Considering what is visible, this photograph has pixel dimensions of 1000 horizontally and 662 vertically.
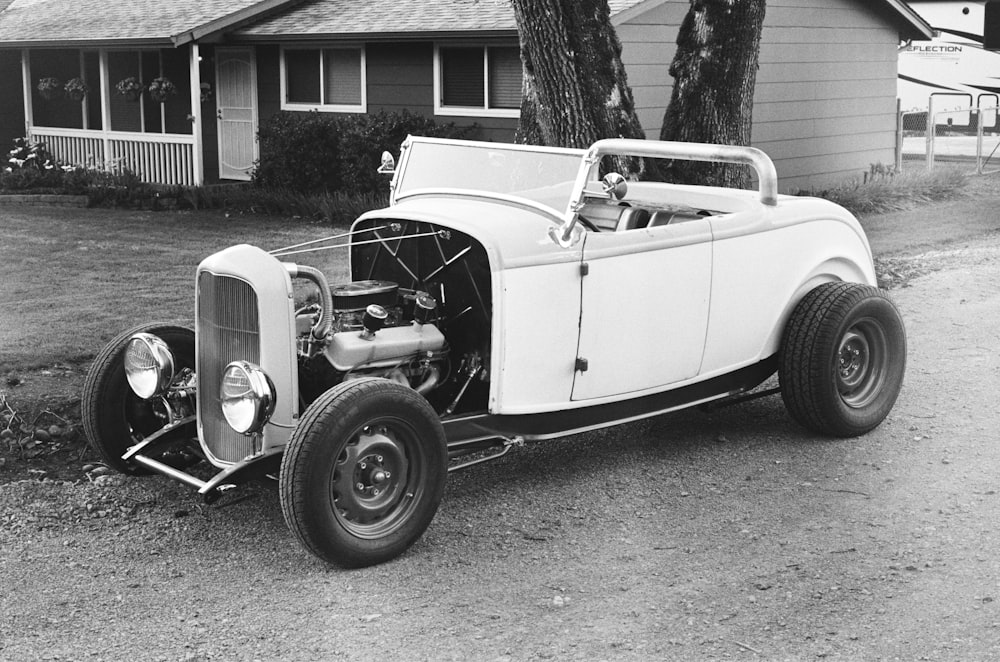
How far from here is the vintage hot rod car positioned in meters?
4.68

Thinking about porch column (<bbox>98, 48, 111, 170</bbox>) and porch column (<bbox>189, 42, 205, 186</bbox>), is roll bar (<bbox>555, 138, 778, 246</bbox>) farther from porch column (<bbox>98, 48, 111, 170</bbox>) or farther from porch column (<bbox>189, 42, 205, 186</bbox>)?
porch column (<bbox>98, 48, 111, 170</bbox>)

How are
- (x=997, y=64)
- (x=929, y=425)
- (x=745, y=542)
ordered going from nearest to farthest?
(x=745, y=542), (x=929, y=425), (x=997, y=64)

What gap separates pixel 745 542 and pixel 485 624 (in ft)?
4.18

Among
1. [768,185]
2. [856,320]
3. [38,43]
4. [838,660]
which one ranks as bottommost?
[838,660]

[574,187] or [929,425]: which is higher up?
[574,187]

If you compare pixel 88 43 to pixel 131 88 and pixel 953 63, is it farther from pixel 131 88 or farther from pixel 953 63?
pixel 953 63

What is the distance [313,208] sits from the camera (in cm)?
1603

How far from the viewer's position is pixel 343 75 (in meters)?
18.9

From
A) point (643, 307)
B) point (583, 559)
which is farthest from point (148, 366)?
point (643, 307)

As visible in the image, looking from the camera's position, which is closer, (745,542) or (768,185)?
(745,542)

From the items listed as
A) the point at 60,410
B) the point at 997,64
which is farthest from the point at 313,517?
the point at 997,64

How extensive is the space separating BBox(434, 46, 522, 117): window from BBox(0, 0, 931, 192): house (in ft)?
0.07

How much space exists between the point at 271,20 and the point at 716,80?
1158 centimetres

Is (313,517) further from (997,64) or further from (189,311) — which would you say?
(997,64)
